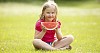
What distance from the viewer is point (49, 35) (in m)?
9.14

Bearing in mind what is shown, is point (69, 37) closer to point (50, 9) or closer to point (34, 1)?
point (50, 9)

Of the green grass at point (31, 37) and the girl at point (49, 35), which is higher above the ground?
the girl at point (49, 35)

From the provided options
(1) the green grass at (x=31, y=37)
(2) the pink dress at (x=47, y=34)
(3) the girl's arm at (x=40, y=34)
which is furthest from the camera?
(1) the green grass at (x=31, y=37)

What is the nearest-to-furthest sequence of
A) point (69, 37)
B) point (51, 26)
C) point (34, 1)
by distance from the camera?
1. point (51, 26)
2. point (69, 37)
3. point (34, 1)

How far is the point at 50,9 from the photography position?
8.88 meters

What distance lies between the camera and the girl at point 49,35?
886cm

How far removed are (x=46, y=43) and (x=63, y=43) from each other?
1.64 feet

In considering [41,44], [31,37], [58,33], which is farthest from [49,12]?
[31,37]

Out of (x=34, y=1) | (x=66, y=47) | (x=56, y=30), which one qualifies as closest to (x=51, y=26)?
(x=56, y=30)

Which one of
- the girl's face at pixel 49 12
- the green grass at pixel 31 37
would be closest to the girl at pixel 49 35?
the girl's face at pixel 49 12

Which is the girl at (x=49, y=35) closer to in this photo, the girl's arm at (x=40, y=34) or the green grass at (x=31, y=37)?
the girl's arm at (x=40, y=34)

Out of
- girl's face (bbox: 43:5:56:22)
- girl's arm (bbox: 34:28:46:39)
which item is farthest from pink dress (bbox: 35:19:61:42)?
girl's face (bbox: 43:5:56:22)

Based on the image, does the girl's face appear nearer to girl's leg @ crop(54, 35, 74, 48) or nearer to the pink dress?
the pink dress

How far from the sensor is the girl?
8859 millimetres
